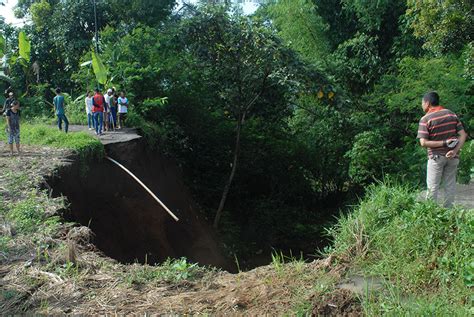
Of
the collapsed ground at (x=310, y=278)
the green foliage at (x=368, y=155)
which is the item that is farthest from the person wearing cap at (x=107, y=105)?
the collapsed ground at (x=310, y=278)

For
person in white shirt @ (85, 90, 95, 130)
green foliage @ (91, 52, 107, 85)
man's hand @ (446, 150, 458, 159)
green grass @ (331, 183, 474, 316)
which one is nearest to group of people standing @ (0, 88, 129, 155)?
person in white shirt @ (85, 90, 95, 130)

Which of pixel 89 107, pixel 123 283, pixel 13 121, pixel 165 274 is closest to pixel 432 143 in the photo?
pixel 165 274

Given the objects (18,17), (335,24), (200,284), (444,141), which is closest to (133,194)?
(200,284)

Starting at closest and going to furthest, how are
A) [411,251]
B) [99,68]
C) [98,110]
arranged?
[411,251]
[98,110]
[99,68]

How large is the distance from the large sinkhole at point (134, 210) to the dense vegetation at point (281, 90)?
116 centimetres

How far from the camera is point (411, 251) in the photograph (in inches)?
180

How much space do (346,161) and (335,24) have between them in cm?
502

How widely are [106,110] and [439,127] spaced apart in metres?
9.39

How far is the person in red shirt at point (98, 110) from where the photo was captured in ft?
40.2

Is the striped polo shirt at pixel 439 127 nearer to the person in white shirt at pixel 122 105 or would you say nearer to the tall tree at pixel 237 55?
the tall tree at pixel 237 55

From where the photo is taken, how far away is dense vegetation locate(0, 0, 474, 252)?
41.2ft

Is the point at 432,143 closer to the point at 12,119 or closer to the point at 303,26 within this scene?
the point at 12,119

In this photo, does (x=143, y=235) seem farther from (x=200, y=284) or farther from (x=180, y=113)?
(x=200, y=284)

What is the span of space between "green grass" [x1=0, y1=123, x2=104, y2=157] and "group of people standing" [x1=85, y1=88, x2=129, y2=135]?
958 mm
